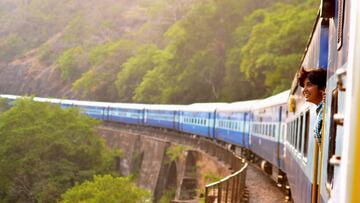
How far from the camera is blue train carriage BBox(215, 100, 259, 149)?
22.7m

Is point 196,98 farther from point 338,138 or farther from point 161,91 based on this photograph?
point 338,138

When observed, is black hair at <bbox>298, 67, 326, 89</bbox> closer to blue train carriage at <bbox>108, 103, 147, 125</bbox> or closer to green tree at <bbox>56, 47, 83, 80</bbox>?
blue train carriage at <bbox>108, 103, 147, 125</bbox>

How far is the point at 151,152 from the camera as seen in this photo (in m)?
37.4

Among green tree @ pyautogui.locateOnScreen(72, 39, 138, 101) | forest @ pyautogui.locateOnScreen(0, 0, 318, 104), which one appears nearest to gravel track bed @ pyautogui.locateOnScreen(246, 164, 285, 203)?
forest @ pyautogui.locateOnScreen(0, 0, 318, 104)

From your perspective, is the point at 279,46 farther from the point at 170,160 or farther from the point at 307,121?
the point at 307,121

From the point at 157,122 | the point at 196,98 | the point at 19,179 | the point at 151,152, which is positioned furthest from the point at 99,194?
the point at 196,98

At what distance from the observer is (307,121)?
6.14 m

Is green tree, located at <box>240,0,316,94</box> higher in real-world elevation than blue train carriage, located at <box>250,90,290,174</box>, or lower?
higher

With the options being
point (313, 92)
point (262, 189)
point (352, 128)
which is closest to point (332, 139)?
point (352, 128)

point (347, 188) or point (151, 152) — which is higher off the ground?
point (347, 188)

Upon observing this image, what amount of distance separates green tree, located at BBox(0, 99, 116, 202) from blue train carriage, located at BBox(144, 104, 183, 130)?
5424 mm

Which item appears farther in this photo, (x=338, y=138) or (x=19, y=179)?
(x=19, y=179)

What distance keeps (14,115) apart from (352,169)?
104 feet

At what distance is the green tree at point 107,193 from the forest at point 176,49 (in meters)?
16.8
